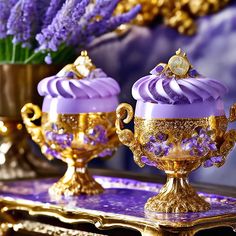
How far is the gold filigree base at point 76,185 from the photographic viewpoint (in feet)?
3.88

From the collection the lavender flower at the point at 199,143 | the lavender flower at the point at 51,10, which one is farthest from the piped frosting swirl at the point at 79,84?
the lavender flower at the point at 199,143

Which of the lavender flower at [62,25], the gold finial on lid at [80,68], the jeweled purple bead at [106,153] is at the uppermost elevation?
the lavender flower at [62,25]

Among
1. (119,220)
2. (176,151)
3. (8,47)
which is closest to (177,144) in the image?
(176,151)

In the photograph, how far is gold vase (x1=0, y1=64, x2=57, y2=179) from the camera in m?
1.31

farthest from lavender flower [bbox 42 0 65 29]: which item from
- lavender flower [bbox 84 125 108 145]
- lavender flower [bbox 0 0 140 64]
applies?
lavender flower [bbox 84 125 108 145]

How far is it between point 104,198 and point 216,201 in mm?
158

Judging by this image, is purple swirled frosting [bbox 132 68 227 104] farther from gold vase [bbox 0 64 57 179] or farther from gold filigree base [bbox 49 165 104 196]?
gold vase [bbox 0 64 57 179]

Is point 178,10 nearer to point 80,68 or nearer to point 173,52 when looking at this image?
point 173,52

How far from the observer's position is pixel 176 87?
979mm

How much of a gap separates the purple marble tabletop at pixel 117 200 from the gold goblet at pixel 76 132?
29mm

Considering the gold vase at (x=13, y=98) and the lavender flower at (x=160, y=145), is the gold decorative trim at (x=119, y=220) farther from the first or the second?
the gold vase at (x=13, y=98)

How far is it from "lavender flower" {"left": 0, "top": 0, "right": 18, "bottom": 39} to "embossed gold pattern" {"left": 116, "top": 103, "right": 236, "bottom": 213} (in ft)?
1.05

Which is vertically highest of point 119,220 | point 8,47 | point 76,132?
point 8,47

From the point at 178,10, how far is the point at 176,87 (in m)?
0.38
